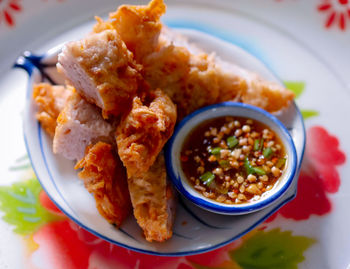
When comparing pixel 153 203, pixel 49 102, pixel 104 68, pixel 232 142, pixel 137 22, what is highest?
pixel 137 22

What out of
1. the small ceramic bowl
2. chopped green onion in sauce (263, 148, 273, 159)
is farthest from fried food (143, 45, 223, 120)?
chopped green onion in sauce (263, 148, 273, 159)

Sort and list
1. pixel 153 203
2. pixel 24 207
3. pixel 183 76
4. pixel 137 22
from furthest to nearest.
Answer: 1. pixel 24 207
2. pixel 183 76
3. pixel 137 22
4. pixel 153 203

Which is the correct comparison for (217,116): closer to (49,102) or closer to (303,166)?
(303,166)

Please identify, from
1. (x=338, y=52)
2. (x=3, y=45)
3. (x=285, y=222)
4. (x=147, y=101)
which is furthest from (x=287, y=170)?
(x=3, y=45)

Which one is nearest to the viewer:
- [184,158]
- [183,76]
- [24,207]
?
[184,158]

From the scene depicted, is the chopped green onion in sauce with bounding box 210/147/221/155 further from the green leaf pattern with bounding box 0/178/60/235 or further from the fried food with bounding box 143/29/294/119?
the green leaf pattern with bounding box 0/178/60/235

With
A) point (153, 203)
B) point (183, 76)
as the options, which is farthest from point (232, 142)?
point (153, 203)

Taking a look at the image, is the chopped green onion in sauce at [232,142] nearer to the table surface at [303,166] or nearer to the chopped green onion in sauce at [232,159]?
the chopped green onion in sauce at [232,159]
